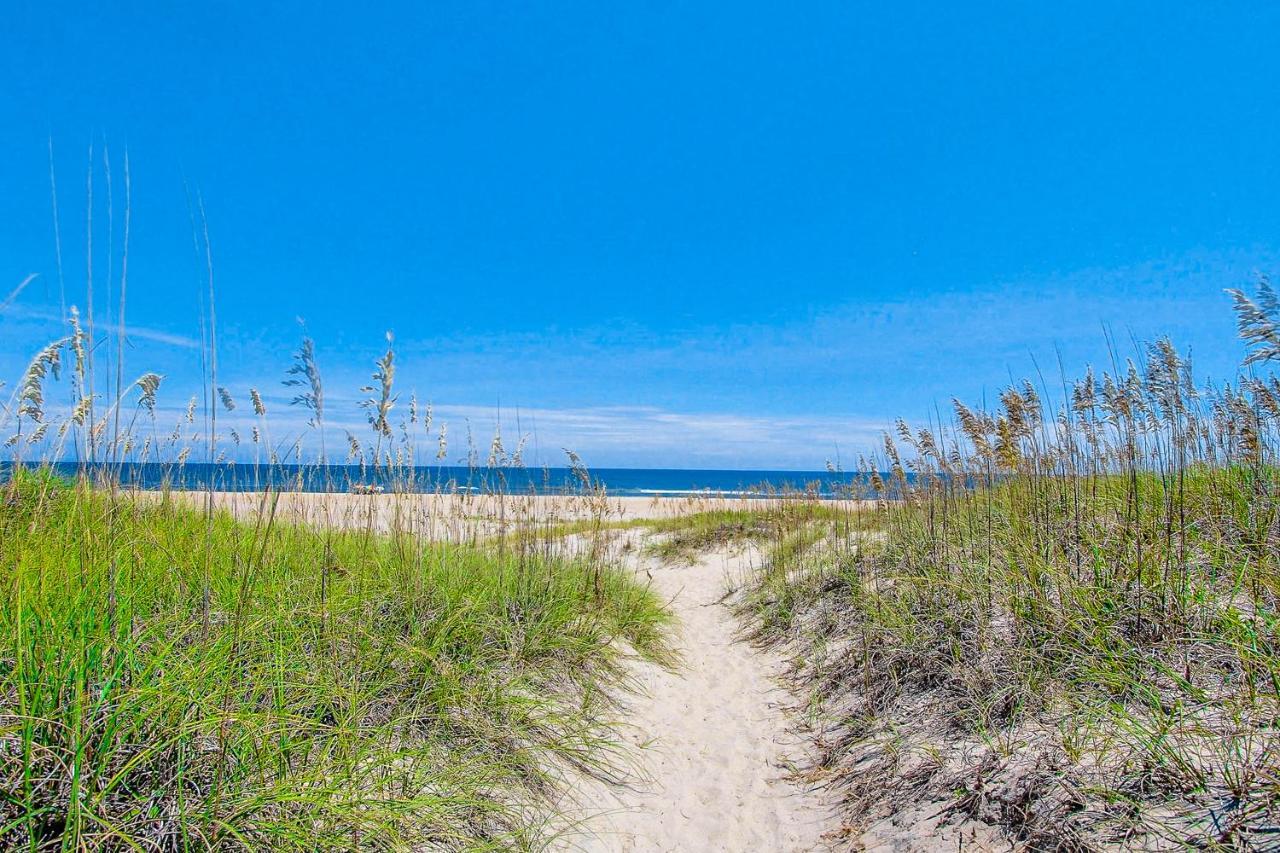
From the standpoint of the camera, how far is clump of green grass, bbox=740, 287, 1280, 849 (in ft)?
7.79

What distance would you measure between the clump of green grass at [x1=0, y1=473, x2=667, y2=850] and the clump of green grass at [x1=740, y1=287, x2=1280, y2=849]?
1966mm

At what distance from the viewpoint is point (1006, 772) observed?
9.28 ft

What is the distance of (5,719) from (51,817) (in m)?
0.50

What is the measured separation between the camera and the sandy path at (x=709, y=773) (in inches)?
125

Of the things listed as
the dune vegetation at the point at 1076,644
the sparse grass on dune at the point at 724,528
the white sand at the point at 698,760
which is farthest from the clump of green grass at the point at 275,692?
the sparse grass on dune at the point at 724,528

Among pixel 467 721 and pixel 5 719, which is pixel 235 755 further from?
pixel 467 721

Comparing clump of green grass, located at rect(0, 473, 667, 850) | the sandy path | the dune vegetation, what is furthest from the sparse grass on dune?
clump of green grass, located at rect(0, 473, 667, 850)

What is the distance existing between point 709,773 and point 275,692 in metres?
2.60

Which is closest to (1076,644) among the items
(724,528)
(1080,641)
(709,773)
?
(1080,641)

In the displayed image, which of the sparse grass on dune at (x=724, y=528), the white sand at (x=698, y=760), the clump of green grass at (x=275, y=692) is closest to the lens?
the clump of green grass at (x=275, y=692)

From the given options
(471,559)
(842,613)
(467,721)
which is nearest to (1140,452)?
(842,613)

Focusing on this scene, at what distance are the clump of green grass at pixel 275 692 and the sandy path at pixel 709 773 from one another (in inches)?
12.5

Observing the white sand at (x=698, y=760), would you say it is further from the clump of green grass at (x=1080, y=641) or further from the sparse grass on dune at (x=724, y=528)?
the sparse grass on dune at (x=724, y=528)

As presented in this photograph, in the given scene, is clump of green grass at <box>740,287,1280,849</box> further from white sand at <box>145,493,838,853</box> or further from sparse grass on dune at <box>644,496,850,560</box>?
sparse grass on dune at <box>644,496,850,560</box>
